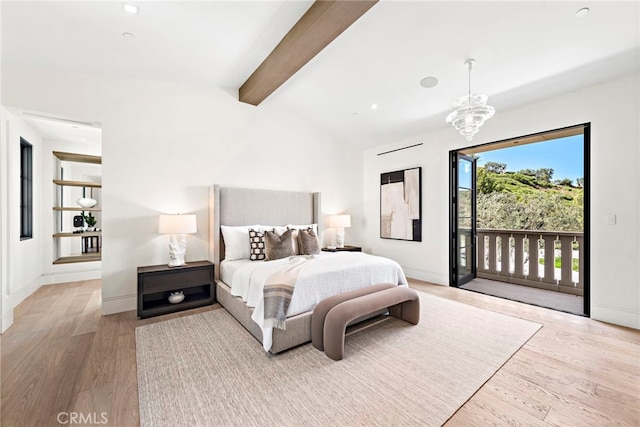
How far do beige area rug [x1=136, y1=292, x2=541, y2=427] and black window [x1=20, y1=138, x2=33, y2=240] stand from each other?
2.93 meters

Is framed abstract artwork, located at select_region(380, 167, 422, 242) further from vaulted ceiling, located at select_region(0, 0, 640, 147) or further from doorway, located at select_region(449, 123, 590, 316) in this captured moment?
vaulted ceiling, located at select_region(0, 0, 640, 147)

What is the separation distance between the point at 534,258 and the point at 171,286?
5758 mm

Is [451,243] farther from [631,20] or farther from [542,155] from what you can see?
[631,20]

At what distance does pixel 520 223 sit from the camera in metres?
5.19

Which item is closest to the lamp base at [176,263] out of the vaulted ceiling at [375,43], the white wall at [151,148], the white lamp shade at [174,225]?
the white wall at [151,148]

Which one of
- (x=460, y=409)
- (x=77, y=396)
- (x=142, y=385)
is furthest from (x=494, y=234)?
(x=77, y=396)

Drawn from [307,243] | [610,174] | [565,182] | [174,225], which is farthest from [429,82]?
[174,225]

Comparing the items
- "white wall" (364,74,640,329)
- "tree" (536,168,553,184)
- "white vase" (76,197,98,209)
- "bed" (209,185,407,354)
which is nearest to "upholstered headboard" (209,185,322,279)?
"bed" (209,185,407,354)

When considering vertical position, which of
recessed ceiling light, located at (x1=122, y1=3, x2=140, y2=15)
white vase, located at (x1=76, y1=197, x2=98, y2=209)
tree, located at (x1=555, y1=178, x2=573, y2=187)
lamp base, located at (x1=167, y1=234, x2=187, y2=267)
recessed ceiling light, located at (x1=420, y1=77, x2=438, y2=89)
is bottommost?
lamp base, located at (x1=167, y1=234, x2=187, y2=267)

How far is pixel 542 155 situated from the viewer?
5004 mm

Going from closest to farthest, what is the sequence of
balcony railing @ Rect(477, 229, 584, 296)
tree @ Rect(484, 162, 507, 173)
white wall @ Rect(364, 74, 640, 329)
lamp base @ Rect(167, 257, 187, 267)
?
white wall @ Rect(364, 74, 640, 329), lamp base @ Rect(167, 257, 187, 267), balcony railing @ Rect(477, 229, 584, 296), tree @ Rect(484, 162, 507, 173)

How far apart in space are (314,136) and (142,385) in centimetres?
446

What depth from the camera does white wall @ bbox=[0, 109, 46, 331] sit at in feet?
9.10

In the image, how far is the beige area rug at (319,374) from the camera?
1646 mm
